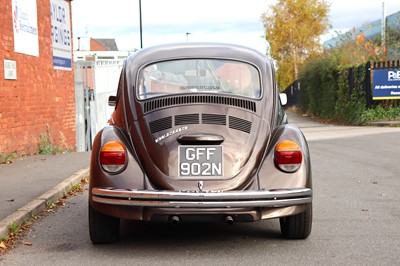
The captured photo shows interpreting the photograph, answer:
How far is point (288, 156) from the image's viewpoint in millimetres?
4871

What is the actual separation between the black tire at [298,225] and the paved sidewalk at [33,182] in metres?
2.54

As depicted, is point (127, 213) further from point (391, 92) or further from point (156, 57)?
point (391, 92)

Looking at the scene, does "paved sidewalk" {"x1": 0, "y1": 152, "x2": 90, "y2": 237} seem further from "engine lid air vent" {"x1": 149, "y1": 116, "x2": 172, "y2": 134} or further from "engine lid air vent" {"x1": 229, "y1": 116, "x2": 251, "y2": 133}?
"engine lid air vent" {"x1": 229, "y1": 116, "x2": 251, "y2": 133}

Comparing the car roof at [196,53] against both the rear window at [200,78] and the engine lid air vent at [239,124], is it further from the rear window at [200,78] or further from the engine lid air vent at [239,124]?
the engine lid air vent at [239,124]

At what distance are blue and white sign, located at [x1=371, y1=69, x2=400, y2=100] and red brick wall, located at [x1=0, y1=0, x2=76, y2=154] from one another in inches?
461

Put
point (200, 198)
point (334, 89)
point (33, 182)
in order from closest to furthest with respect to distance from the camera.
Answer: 1. point (200, 198)
2. point (33, 182)
3. point (334, 89)

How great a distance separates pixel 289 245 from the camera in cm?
508

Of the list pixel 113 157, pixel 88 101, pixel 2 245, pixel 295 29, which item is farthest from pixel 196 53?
pixel 295 29

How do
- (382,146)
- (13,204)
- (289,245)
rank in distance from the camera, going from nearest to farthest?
(289,245), (13,204), (382,146)

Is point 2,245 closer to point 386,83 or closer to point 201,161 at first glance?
point 201,161

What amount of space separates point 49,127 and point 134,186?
990 cm

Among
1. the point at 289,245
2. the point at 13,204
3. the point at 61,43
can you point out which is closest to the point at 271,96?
the point at 289,245

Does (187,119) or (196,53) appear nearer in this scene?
(187,119)

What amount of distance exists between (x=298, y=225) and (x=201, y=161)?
3.62ft
